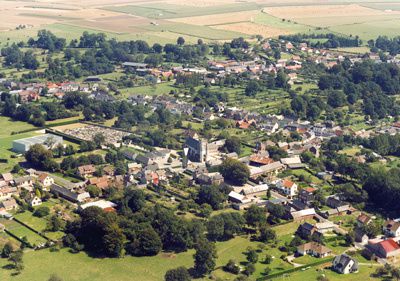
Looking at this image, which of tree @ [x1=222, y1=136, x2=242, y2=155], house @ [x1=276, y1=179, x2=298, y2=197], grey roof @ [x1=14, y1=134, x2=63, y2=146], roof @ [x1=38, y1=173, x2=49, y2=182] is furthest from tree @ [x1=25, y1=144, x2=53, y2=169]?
house @ [x1=276, y1=179, x2=298, y2=197]

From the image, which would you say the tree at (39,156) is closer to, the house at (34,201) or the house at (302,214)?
the house at (34,201)

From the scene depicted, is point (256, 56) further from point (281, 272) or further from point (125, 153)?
point (281, 272)

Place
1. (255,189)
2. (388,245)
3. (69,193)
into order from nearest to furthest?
(388,245) → (69,193) → (255,189)

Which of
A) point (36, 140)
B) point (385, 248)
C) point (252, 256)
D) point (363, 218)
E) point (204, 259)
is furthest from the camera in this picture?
point (36, 140)

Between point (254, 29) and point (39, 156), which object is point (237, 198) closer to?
point (39, 156)

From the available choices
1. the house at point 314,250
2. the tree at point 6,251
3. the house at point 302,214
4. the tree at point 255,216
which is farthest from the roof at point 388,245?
the tree at point 6,251

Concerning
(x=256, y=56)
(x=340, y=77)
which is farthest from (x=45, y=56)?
(x=340, y=77)

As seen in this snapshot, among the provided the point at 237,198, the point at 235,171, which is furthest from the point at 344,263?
the point at 235,171
